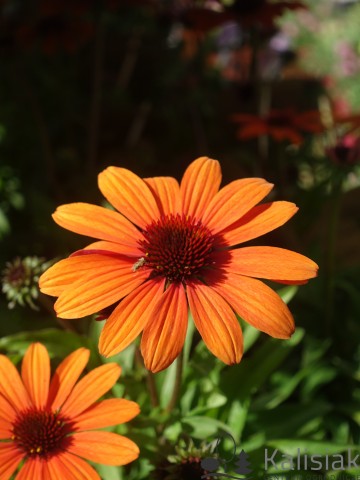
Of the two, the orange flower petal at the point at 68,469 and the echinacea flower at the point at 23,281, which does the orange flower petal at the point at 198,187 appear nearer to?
the echinacea flower at the point at 23,281

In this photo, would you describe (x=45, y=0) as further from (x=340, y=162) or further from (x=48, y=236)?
(x=340, y=162)

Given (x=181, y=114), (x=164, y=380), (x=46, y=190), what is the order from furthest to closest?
(x=181, y=114), (x=46, y=190), (x=164, y=380)

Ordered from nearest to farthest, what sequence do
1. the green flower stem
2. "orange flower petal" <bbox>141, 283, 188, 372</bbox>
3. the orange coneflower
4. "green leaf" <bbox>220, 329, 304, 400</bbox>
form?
"orange flower petal" <bbox>141, 283, 188, 372</bbox>
"green leaf" <bbox>220, 329, 304, 400</bbox>
the green flower stem
the orange coneflower

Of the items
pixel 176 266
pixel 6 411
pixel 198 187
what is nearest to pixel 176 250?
pixel 176 266

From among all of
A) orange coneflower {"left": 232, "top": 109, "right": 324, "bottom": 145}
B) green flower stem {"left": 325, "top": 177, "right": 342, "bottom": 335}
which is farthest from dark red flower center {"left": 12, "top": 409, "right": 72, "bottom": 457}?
orange coneflower {"left": 232, "top": 109, "right": 324, "bottom": 145}

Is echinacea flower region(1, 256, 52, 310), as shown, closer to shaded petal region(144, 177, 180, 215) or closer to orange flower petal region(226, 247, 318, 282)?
shaded petal region(144, 177, 180, 215)

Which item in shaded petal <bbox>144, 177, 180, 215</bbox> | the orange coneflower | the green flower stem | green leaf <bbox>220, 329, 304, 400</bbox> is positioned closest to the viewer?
shaded petal <bbox>144, 177, 180, 215</bbox>

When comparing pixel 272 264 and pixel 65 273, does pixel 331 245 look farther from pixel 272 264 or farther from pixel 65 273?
pixel 65 273

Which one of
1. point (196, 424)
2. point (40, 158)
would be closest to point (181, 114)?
point (40, 158)
